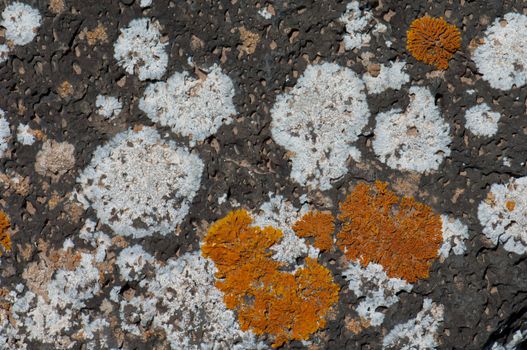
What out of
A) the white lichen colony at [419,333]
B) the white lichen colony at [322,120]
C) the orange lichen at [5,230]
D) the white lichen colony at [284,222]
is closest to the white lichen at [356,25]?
the white lichen colony at [322,120]

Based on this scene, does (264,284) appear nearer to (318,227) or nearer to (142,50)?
(318,227)

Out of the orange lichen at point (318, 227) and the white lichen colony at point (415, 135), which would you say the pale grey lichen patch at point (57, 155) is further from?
the white lichen colony at point (415, 135)

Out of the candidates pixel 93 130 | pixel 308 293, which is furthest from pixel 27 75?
pixel 308 293

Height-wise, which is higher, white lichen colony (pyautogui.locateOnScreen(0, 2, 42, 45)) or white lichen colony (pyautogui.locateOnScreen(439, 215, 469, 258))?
white lichen colony (pyautogui.locateOnScreen(0, 2, 42, 45))

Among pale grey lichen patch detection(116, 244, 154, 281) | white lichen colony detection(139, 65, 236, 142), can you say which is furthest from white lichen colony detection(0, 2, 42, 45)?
pale grey lichen patch detection(116, 244, 154, 281)

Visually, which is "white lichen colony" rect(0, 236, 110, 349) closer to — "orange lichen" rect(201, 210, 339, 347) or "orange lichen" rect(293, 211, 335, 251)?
"orange lichen" rect(201, 210, 339, 347)
